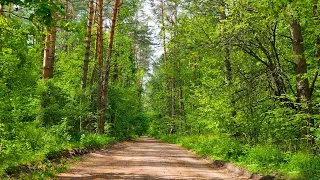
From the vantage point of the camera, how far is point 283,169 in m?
8.32

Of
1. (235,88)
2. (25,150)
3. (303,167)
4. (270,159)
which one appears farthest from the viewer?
(235,88)

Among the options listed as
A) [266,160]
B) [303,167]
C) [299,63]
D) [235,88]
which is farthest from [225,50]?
[303,167]

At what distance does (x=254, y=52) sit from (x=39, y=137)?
850 centimetres

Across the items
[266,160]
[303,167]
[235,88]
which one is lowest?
[266,160]

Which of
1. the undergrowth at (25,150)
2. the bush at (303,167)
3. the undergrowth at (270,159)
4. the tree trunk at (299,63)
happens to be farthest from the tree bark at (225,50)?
the undergrowth at (25,150)

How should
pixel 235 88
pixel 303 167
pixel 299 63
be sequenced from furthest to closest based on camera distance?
pixel 235 88 → pixel 299 63 → pixel 303 167

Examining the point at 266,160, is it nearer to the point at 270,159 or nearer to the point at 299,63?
the point at 270,159

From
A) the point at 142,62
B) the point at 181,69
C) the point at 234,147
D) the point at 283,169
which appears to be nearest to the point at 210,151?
the point at 234,147

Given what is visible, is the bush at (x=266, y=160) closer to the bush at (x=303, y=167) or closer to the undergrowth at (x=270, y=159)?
the undergrowth at (x=270, y=159)

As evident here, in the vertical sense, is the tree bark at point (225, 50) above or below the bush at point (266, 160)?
above

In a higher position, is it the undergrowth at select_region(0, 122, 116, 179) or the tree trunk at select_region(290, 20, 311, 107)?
the tree trunk at select_region(290, 20, 311, 107)

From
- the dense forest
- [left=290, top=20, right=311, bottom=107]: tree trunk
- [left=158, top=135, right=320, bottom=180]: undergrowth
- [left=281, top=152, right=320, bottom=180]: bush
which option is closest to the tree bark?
the dense forest

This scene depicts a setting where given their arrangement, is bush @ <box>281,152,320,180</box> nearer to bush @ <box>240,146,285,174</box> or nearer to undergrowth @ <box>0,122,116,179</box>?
bush @ <box>240,146,285,174</box>

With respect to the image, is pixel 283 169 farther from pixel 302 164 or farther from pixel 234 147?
pixel 234 147
